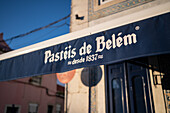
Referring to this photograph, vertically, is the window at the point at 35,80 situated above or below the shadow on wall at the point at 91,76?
above

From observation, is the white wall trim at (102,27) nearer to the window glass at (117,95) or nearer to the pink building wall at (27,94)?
the window glass at (117,95)

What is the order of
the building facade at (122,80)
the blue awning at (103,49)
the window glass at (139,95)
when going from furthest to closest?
the window glass at (139,95) < the building facade at (122,80) < the blue awning at (103,49)

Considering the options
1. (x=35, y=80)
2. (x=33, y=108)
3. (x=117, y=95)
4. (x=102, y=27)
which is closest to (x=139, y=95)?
(x=117, y=95)

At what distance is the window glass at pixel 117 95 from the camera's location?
307cm

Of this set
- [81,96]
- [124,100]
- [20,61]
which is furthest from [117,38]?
[20,61]

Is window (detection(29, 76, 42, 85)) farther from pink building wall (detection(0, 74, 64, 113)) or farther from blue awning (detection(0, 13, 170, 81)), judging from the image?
blue awning (detection(0, 13, 170, 81))

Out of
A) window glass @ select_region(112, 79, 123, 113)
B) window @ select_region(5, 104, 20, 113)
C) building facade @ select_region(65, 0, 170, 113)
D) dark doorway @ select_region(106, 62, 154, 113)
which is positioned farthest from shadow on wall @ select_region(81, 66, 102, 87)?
window @ select_region(5, 104, 20, 113)

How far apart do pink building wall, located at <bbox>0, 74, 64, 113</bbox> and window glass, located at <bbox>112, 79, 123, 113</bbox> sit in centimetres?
780

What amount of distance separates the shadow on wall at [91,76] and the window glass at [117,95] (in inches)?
15.4

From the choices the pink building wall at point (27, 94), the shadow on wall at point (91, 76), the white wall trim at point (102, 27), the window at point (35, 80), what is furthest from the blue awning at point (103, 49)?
the window at point (35, 80)

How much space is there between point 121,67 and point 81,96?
118cm

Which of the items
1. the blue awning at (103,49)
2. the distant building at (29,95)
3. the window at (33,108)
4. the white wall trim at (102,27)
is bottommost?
the window at (33,108)

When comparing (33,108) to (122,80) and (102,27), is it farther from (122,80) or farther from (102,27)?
(102,27)

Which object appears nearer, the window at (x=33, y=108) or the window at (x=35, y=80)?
the window at (x=33, y=108)
